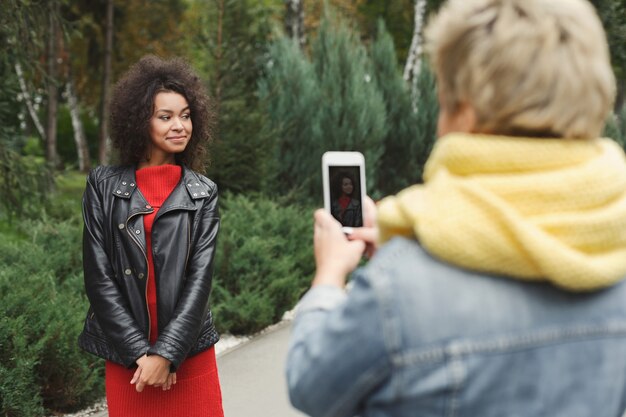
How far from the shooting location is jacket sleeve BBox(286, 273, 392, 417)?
126cm

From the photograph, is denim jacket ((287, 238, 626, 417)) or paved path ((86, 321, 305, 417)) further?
paved path ((86, 321, 305, 417))

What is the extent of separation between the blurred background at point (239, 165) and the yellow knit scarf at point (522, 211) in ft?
11.7

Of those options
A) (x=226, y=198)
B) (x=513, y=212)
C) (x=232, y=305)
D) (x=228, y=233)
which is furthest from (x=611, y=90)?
(x=226, y=198)

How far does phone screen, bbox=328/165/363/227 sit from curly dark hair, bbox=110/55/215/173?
1724mm

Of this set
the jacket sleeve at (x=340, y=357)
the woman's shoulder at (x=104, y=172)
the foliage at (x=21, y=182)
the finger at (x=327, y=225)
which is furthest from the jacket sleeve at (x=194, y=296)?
the foliage at (x=21, y=182)

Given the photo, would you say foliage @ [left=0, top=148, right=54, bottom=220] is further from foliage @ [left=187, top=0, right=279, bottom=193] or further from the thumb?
the thumb

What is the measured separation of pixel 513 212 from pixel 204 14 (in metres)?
9.90

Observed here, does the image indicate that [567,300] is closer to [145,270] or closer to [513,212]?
[513,212]

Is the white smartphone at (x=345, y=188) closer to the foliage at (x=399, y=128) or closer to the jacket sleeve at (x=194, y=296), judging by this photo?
the jacket sleeve at (x=194, y=296)

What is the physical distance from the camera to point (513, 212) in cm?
125

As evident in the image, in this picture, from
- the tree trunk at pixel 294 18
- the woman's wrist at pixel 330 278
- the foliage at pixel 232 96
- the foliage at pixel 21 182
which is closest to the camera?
the woman's wrist at pixel 330 278

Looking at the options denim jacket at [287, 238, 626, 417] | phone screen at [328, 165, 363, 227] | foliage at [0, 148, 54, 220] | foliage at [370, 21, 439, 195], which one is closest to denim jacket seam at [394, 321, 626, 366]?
denim jacket at [287, 238, 626, 417]

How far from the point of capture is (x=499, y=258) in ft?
4.10

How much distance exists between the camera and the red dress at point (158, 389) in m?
3.03
